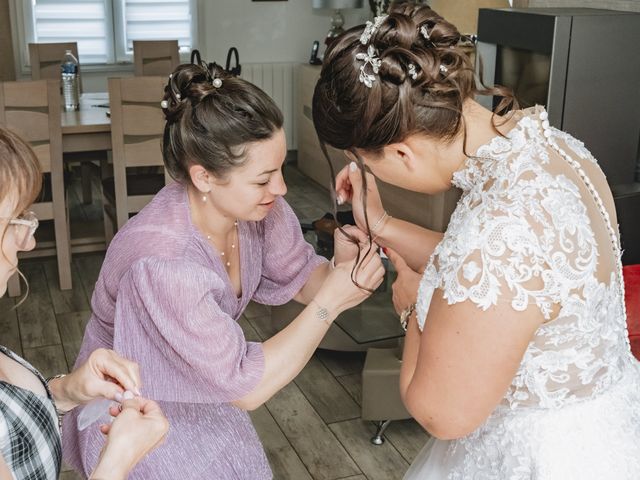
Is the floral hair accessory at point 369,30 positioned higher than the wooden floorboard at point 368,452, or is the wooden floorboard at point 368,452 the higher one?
the floral hair accessory at point 369,30

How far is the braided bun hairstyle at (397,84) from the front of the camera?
120 cm

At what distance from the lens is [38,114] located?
3793 millimetres

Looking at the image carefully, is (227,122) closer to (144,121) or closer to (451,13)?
(144,121)

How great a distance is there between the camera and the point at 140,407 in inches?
45.6

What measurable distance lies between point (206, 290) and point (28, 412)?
453 millimetres

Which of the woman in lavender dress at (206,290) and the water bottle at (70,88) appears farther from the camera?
the water bottle at (70,88)

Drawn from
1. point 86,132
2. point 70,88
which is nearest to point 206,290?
point 86,132

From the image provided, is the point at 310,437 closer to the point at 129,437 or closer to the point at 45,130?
the point at 129,437

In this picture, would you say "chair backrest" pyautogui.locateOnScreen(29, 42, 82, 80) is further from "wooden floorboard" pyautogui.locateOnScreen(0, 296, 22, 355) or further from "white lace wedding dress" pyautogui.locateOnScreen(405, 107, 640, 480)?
"white lace wedding dress" pyautogui.locateOnScreen(405, 107, 640, 480)

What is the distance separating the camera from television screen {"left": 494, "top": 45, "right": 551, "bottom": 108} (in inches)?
109

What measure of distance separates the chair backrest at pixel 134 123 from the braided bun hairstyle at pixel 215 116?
223 cm

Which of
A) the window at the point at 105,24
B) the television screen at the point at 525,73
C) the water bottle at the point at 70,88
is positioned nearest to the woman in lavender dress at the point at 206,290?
the television screen at the point at 525,73

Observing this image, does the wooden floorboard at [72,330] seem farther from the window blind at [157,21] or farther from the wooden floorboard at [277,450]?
the window blind at [157,21]

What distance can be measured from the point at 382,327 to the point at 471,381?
1.70 meters
